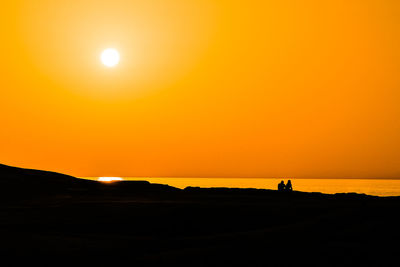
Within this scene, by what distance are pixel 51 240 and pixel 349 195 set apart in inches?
850

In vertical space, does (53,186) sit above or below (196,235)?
above

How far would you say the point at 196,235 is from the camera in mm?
15836

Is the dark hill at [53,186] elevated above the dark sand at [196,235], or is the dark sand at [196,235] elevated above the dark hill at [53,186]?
the dark hill at [53,186]

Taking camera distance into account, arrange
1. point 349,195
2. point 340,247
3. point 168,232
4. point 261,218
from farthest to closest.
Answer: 1. point 349,195
2. point 261,218
3. point 168,232
4. point 340,247

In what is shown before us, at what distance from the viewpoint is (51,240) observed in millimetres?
13672

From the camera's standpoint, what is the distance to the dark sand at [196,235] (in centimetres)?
1121

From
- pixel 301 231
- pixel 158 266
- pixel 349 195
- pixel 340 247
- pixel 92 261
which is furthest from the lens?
pixel 349 195

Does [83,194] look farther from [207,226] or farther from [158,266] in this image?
[158,266]

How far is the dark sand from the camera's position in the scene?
36.8 ft

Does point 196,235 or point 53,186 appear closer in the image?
point 196,235

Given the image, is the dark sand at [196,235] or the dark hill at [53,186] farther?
the dark hill at [53,186]

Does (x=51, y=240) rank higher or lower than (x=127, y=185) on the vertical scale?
lower

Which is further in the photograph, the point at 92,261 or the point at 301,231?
the point at 301,231

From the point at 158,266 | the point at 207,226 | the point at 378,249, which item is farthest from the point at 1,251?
the point at 378,249
